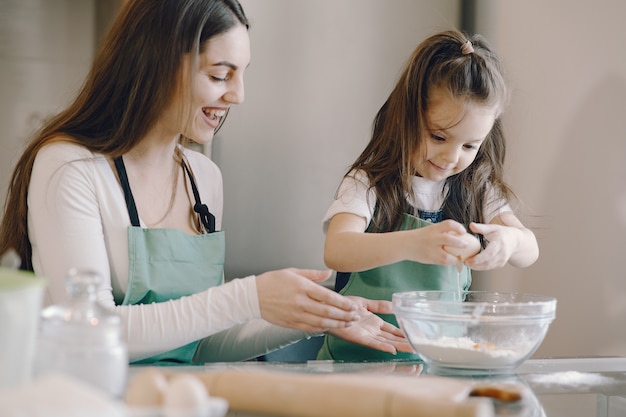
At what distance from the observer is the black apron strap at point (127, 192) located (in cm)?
152

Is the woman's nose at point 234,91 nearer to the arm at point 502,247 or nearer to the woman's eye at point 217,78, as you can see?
the woman's eye at point 217,78

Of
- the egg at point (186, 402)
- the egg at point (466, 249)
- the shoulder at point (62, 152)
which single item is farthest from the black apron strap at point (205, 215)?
the egg at point (186, 402)

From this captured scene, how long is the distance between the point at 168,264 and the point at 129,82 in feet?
1.12

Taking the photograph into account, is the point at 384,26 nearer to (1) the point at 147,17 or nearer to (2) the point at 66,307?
(1) the point at 147,17

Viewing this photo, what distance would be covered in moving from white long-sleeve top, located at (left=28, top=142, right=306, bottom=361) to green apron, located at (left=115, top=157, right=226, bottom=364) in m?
0.02

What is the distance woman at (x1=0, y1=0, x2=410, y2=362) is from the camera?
140 centimetres

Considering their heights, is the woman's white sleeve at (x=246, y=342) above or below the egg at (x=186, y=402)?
below

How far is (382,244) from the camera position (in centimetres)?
152

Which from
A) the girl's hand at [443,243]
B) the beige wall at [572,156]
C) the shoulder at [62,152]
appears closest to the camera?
the girl's hand at [443,243]

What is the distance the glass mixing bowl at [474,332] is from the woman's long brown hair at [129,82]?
0.64 metres

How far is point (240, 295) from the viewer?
1.27 metres

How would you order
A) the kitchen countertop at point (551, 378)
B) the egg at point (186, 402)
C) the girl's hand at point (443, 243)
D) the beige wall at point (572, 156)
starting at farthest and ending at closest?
the beige wall at point (572, 156) → the girl's hand at point (443, 243) → the kitchen countertop at point (551, 378) → the egg at point (186, 402)

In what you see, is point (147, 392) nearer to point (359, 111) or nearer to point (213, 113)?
point (213, 113)

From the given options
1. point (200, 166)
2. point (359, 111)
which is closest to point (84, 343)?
point (200, 166)
